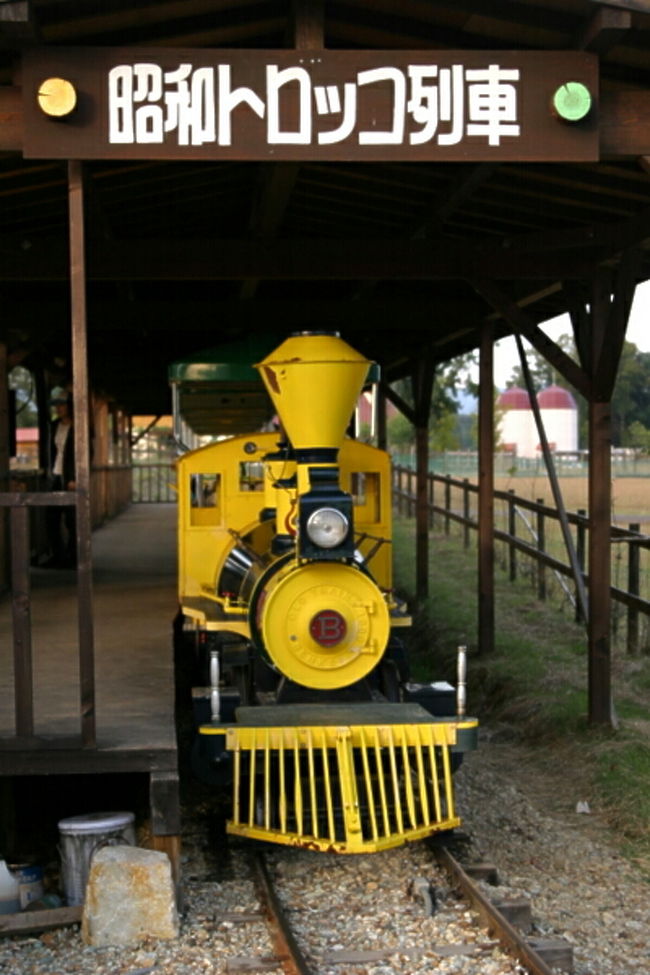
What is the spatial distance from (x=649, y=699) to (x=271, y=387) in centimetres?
431

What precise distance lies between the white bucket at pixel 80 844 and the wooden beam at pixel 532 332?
432cm

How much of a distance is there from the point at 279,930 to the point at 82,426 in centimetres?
233

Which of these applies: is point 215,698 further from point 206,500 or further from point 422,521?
point 422,521

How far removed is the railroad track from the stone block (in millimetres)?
439

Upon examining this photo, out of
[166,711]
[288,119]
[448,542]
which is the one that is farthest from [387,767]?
[448,542]

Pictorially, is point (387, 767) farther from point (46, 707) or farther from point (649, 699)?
point (649, 699)

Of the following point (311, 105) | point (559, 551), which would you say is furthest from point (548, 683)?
point (559, 551)

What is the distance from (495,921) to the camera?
5.34 meters

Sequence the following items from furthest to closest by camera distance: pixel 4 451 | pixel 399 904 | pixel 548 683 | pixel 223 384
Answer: pixel 223 384 → pixel 4 451 → pixel 548 683 → pixel 399 904

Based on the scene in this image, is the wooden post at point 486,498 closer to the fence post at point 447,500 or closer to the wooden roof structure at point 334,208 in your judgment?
the wooden roof structure at point 334,208

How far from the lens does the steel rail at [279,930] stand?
4.98m

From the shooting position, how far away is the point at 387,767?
6840 millimetres

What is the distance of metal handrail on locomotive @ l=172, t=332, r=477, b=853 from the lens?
6.22 meters

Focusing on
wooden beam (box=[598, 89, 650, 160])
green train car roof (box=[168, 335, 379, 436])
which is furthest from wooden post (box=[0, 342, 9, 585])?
wooden beam (box=[598, 89, 650, 160])
